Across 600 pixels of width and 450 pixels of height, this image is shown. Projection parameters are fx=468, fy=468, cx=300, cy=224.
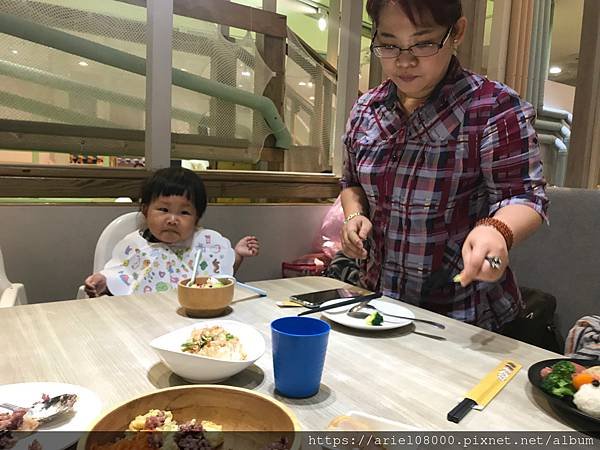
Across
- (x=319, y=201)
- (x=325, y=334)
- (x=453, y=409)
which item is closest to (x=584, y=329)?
A: (x=453, y=409)

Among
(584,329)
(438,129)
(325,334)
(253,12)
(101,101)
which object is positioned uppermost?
(253,12)

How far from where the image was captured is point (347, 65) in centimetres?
299

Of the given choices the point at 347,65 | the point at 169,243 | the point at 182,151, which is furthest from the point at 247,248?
the point at 347,65

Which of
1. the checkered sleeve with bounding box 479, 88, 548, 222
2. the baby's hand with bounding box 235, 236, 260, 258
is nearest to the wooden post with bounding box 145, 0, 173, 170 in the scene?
the baby's hand with bounding box 235, 236, 260, 258

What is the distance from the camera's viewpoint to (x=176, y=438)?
0.55 meters

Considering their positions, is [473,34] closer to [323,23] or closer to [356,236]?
[323,23]

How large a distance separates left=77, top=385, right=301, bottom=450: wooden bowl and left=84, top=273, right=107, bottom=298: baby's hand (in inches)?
42.9

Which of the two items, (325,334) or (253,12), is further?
(253,12)

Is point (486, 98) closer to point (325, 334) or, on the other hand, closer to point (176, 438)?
point (325, 334)

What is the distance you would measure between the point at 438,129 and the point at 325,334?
0.79 meters

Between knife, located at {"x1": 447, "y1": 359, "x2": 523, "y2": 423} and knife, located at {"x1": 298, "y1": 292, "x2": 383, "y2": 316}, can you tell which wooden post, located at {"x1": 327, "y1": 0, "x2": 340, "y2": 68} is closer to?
knife, located at {"x1": 298, "y1": 292, "x2": 383, "y2": 316}

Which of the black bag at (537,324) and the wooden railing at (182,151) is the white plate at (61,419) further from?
→ the wooden railing at (182,151)

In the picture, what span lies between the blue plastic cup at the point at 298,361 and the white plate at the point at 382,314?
1.02 ft

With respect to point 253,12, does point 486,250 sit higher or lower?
lower
